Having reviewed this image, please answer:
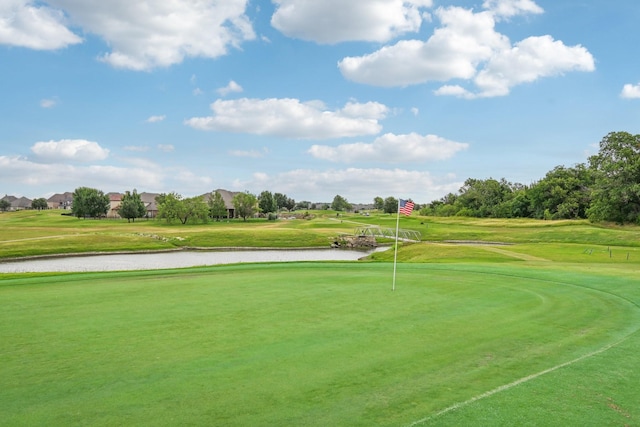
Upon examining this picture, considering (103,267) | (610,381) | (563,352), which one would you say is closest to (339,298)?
(563,352)

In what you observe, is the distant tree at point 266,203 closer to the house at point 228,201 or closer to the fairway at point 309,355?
the house at point 228,201

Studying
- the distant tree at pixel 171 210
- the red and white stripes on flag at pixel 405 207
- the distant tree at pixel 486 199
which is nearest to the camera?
the red and white stripes on flag at pixel 405 207

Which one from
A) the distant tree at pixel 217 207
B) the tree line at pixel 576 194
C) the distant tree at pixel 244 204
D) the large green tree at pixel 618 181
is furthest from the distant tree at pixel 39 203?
the large green tree at pixel 618 181

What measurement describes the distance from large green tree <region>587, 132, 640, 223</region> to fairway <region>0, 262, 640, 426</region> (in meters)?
64.2

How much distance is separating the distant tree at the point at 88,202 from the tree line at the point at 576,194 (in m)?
105

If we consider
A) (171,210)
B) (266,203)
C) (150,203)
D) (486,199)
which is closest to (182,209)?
(171,210)

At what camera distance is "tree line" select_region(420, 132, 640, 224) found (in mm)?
69000

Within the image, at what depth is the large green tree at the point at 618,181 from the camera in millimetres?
67500

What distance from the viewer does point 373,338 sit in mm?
9461

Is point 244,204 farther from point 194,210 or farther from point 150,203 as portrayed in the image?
point 150,203

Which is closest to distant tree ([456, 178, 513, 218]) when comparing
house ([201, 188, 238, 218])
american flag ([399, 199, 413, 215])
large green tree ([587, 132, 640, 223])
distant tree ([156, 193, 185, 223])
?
large green tree ([587, 132, 640, 223])

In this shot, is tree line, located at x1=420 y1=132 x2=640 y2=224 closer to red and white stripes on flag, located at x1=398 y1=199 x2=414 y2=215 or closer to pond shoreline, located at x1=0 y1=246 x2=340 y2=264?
pond shoreline, located at x1=0 y1=246 x2=340 y2=264

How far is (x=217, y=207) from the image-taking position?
120 meters

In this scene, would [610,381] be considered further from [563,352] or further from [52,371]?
[52,371]
